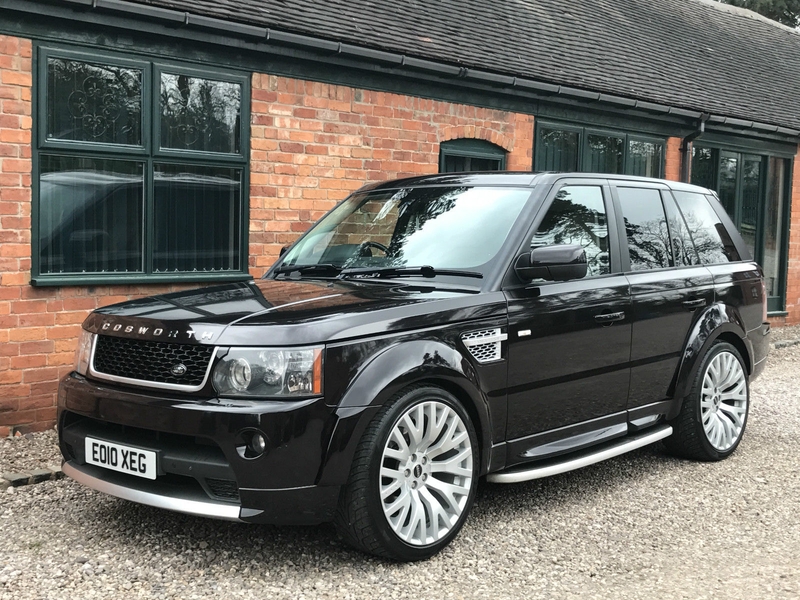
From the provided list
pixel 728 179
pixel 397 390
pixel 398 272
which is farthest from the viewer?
pixel 728 179

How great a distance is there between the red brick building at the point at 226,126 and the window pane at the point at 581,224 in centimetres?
388

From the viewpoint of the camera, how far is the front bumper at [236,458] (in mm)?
3719

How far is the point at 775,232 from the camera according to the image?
1544 cm

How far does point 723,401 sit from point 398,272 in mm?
2859

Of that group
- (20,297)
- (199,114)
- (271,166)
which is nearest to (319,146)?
(271,166)

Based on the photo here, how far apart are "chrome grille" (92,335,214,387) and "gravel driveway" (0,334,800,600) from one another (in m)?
0.89

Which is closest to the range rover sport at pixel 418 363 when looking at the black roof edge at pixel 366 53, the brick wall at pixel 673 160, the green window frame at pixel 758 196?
the black roof edge at pixel 366 53

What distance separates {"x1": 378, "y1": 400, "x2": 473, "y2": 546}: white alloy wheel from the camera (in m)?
4.01

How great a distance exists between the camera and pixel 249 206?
325 inches

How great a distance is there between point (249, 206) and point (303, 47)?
162 cm

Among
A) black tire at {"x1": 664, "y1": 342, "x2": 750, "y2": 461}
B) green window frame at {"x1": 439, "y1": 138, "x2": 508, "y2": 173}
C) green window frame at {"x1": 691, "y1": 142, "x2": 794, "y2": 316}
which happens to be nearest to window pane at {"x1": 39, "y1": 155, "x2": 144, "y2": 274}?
green window frame at {"x1": 439, "y1": 138, "x2": 508, "y2": 173}

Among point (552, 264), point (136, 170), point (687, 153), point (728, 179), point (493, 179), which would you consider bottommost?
point (552, 264)

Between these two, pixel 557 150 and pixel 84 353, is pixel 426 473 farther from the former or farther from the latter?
pixel 557 150

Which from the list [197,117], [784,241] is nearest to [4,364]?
[197,117]
